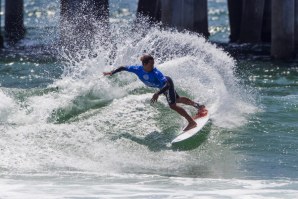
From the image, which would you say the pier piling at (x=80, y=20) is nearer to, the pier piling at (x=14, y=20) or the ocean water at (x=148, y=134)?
the ocean water at (x=148, y=134)

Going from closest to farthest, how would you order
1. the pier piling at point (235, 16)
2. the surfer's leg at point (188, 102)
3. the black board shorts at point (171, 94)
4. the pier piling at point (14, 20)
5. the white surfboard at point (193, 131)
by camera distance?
1. the white surfboard at point (193, 131)
2. the black board shorts at point (171, 94)
3. the surfer's leg at point (188, 102)
4. the pier piling at point (235, 16)
5. the pier piling at point (14, 20)

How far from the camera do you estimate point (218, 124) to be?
16125mm

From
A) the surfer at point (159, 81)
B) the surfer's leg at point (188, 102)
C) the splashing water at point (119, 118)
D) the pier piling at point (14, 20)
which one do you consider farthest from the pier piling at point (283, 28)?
the pier piling at point (14, 20)

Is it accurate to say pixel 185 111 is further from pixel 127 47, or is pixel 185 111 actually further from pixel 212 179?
pixel 127 47

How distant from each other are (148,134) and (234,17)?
14.0 m

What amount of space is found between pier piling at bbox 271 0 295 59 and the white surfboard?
743 centimetres

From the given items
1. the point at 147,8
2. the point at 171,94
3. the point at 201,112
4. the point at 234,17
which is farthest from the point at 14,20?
the point at 171,94

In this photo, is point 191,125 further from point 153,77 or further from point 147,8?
point 147,8

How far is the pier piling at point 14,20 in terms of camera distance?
3008 cm

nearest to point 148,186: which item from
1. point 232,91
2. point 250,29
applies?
point 232,91

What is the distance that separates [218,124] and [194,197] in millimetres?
4526

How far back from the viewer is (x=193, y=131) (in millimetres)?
15086

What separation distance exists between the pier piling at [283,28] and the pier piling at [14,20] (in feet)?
33.2

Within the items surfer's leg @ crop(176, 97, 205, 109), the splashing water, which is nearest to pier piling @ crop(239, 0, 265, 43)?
the splashing water
